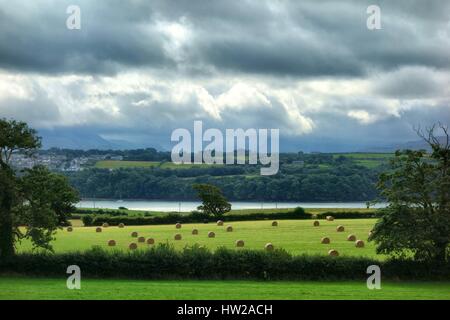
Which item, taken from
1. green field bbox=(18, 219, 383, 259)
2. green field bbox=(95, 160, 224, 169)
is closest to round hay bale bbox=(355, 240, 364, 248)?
green field bbox=(18, 219, 383, 259)

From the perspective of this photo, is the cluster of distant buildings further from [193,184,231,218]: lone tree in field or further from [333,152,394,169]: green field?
[193,184,231,218]: lone tree in field

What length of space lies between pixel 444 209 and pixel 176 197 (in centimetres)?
10399

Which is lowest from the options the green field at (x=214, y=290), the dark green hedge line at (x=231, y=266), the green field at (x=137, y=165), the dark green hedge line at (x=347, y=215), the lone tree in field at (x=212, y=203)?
the green field at (x=214, y=290)

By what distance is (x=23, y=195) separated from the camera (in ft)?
112

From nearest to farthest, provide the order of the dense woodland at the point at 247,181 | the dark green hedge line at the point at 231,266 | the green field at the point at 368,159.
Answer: the dark green hedge line at the point at 231,266 < the dense woodland at the point at 247,181 < the green field at the point at 368,159

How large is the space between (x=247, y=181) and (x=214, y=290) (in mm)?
101682

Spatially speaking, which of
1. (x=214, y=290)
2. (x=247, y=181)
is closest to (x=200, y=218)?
(x=214, y=290)

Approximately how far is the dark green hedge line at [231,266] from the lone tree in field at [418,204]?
3.09 feet

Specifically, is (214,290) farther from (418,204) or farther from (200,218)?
(200,218)

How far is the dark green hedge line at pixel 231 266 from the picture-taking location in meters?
30.1

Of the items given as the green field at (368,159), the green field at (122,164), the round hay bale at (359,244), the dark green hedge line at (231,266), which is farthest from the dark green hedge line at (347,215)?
the green field at (122,164)

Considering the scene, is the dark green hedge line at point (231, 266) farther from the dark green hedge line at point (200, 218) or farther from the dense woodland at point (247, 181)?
the dense woodland at point (247, 181)

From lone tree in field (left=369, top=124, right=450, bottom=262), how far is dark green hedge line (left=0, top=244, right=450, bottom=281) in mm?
943
